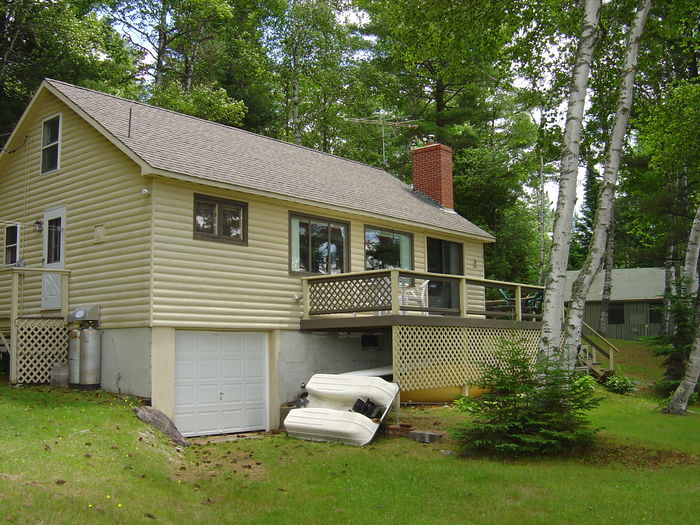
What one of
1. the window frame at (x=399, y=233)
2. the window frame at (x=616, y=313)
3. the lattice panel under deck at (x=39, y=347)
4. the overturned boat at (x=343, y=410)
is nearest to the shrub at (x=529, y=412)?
the overturned boat at (x=343, y=410)

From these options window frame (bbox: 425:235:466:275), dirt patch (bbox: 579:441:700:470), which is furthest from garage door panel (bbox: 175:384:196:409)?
window frame (bbox: 425:235:466:275)

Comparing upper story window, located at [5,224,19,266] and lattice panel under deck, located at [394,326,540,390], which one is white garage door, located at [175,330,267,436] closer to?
lattice panel under deck, located at [394,326,540,390]

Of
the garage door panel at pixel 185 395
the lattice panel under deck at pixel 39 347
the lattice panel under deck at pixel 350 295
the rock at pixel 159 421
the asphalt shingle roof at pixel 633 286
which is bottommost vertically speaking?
the rock at pixel 159 421

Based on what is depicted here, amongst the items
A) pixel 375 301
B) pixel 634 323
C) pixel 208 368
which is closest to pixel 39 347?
pixel 208 368

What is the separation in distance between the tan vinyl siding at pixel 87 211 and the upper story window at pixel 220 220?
1.08 meters

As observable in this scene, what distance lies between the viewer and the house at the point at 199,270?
503 inches

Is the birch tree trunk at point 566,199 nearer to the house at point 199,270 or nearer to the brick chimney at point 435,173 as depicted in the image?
the house at point 199,270

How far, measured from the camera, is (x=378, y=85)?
107 ft

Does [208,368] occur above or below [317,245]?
below

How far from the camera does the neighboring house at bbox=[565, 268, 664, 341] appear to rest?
35.9 meters

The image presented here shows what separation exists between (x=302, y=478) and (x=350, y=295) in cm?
588

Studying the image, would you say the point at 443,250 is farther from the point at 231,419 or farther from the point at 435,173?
the point at 231,419

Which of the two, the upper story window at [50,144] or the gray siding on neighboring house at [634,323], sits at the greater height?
the upper story window at [50,144]

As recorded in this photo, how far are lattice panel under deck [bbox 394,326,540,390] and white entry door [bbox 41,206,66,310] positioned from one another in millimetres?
6994
